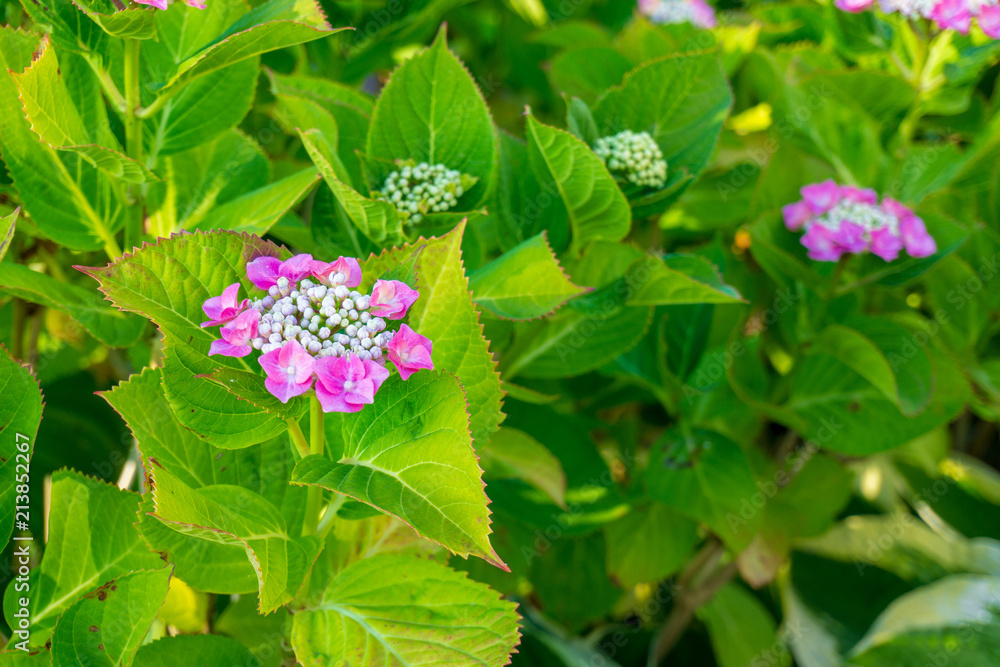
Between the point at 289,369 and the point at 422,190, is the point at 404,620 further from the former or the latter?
the point at 422,190

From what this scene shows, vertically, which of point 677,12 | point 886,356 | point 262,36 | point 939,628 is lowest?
point 939,628

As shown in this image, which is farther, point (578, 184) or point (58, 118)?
point (578, 184)

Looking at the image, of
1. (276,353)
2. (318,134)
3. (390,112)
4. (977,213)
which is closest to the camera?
(276,353)

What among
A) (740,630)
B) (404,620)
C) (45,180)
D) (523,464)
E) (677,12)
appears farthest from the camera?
(677,12)

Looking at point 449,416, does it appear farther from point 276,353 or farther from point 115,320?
point 115,320

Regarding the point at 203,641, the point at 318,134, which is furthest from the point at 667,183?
the point at 203,641

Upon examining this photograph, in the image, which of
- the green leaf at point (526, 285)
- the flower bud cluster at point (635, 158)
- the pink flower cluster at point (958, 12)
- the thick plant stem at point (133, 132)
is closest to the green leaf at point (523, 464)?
the green leaf at point (526, 285)

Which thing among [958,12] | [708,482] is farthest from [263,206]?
[958,12]
